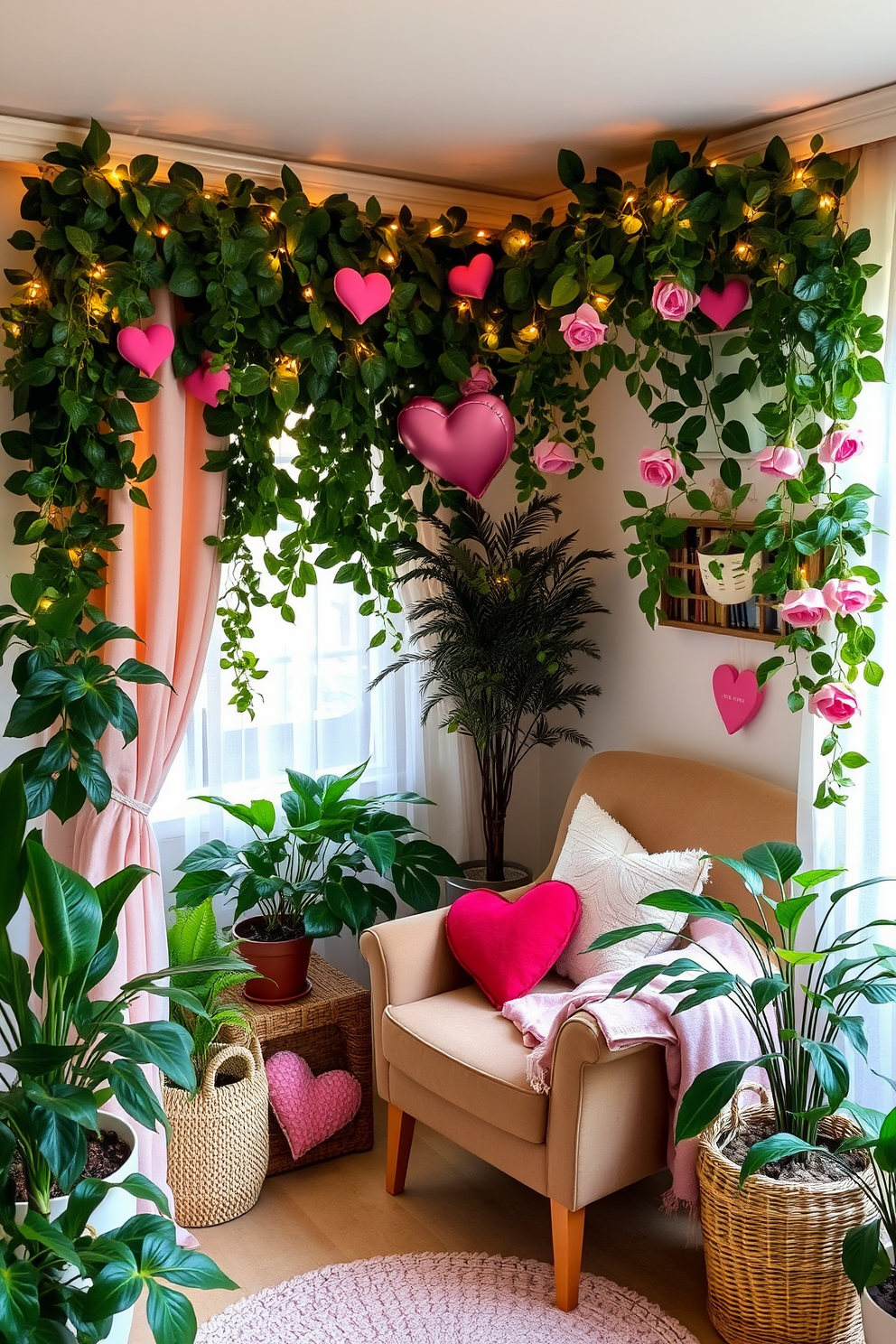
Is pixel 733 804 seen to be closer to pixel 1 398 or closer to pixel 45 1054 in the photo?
pixel 45 1054

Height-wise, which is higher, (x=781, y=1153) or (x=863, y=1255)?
(x=781, y=1153)

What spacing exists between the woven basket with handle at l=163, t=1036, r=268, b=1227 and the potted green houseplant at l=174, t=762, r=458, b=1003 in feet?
1.02

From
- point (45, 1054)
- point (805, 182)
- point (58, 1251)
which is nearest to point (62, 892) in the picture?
point (45, 1054)

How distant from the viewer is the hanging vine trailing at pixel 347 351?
2.55m

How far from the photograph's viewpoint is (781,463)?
259 cm

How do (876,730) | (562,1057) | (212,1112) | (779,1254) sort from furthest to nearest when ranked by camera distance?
(212,1112) → (876,730) → (562,1057) → (779,1254)

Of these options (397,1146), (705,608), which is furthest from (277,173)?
(397,1146)

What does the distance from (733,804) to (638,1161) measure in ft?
2.87

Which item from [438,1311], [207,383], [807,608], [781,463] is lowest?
[438,1311]

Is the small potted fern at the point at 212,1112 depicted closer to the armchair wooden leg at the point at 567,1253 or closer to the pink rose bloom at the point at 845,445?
the armchair wooden leg at the point at 567,1253

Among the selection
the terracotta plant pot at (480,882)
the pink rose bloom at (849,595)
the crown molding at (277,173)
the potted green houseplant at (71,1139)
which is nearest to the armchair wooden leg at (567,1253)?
the potted green houseplant at (71,1139)

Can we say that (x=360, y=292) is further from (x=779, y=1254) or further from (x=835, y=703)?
(x=779, y=1254)

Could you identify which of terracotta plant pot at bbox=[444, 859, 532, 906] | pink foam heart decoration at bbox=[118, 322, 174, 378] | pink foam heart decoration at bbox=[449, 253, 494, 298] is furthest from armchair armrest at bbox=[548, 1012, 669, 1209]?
pink foam heart decoration at bbox=[449, 253, 494, 298]

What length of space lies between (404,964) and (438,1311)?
2.48ft
